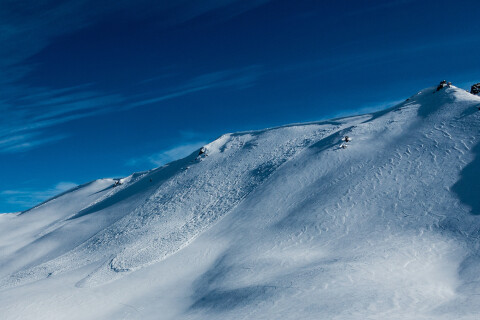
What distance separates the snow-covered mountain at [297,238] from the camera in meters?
15.6

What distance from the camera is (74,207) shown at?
181 feet

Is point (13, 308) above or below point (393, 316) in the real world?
above

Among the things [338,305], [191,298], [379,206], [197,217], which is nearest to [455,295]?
[338,305]

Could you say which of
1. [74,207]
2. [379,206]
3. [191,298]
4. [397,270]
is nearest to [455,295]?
[397,270]

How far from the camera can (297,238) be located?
74.1ft

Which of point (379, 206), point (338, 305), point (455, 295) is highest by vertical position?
point (379, 206)

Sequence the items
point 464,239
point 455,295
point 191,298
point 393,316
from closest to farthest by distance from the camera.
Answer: point 393,316, point 455,295, point 464,239, point 191,298

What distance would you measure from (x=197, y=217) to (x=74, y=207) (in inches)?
1301

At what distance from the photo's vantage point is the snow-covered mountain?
1556 cm

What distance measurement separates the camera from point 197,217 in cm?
3130

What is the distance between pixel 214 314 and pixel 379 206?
13211mm

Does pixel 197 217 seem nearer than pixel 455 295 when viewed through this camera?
No

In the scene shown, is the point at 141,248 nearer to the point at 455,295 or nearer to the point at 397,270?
the point at 397,270

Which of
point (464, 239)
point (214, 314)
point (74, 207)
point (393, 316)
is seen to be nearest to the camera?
point (393, 316)
